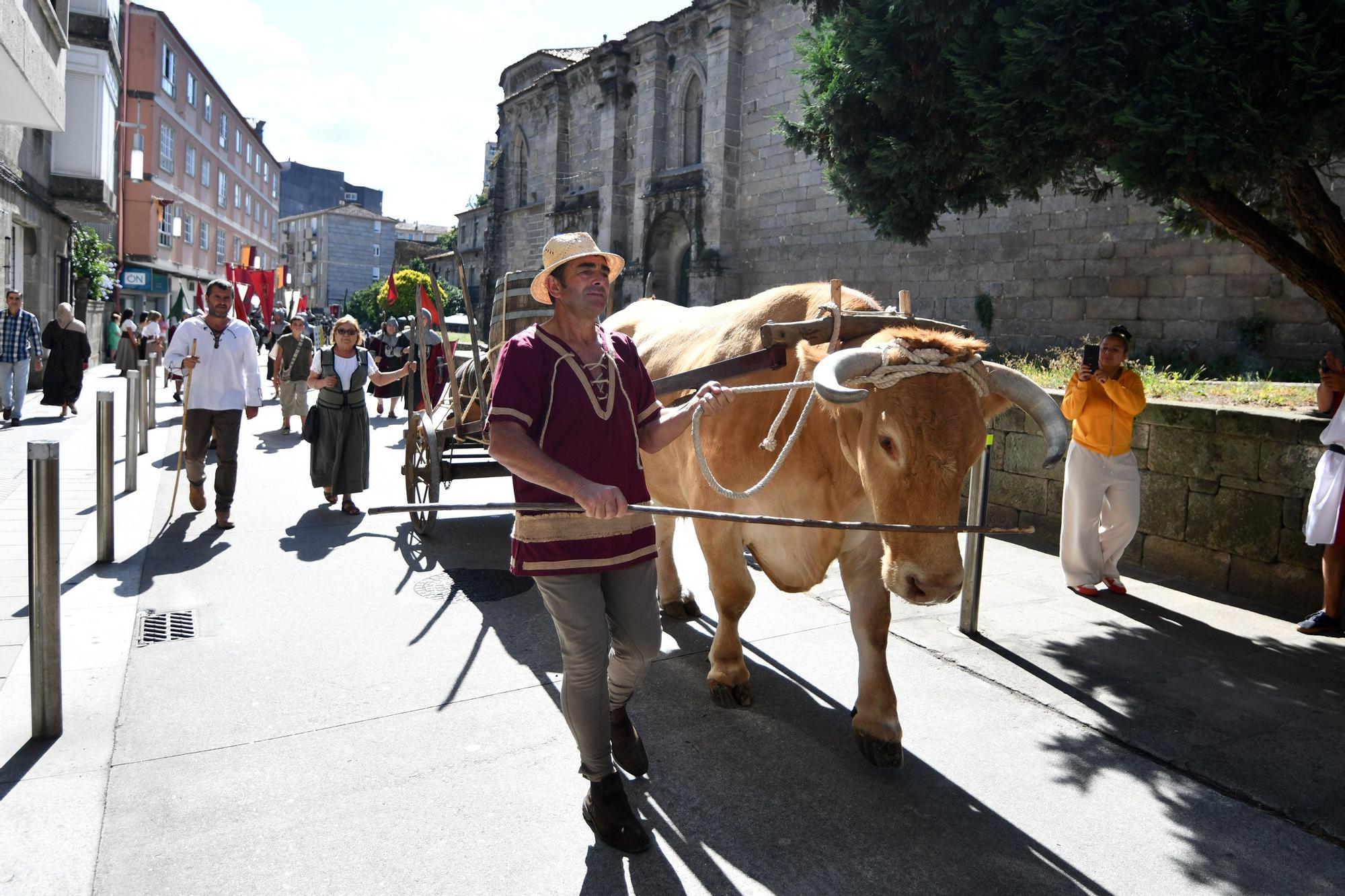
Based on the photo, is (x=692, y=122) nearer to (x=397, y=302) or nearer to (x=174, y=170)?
(x=174, y=170)

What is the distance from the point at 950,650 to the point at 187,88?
154 feet

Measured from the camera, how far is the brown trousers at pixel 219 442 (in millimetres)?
7602

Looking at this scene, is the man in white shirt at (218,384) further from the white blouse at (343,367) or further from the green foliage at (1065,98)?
the green foliage at (1065,98)

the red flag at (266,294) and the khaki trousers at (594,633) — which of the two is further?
the red flag at (266,294)

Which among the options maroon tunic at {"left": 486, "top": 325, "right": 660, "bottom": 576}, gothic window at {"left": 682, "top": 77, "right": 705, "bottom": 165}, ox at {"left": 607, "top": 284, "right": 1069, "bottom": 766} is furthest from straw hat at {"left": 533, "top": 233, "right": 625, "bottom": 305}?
gothic window at {"left": 682, "top": 77, "right": 705, "bottom": 165}

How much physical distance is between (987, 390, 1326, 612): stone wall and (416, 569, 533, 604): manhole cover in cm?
361

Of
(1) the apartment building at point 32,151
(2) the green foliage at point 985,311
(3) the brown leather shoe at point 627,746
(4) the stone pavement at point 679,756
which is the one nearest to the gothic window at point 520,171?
(1) the apartment building at point 32,151

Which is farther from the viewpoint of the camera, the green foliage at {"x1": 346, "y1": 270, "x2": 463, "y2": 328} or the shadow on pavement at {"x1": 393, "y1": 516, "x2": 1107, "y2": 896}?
the green foliage at {"x1": 346, "y1": 270, "x2": 463, "y2": 328}

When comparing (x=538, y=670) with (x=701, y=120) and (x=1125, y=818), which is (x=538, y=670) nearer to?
(x=1125, y=818)

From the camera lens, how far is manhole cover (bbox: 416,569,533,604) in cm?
592

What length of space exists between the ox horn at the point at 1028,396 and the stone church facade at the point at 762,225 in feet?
21.5

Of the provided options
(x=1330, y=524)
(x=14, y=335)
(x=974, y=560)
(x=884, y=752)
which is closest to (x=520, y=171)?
(x=14, y=335)

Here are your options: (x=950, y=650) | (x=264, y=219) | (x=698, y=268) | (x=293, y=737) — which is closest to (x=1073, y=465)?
(x=950, y=650)

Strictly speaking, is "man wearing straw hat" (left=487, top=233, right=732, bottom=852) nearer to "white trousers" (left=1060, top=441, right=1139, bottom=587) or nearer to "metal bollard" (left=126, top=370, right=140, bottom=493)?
"white trousers" (left=1060, top=441, right=1139, bottom=587)
